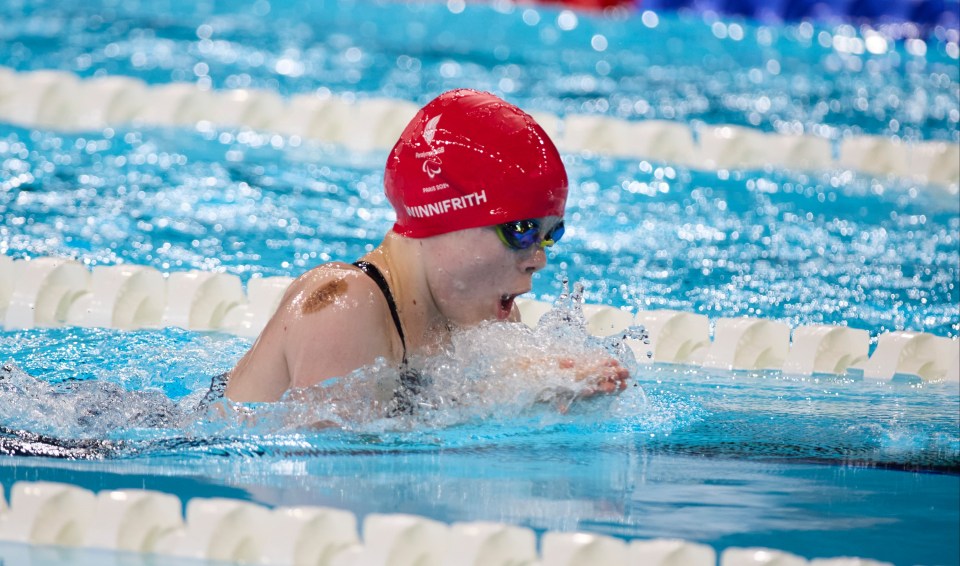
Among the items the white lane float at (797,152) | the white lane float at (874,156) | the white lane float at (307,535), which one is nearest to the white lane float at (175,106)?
the white lane float at (797,152)

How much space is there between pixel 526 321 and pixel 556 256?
0.98 meters

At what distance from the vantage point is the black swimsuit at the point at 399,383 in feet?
8.76

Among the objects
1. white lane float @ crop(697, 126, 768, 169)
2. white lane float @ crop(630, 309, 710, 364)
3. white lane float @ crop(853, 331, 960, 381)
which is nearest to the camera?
white lane float @ crop(853, 331, 960, 381)

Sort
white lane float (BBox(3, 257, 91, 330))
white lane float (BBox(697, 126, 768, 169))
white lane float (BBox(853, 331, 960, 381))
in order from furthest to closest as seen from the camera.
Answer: white lane float (BBox(697, 126, 768, 169))
white lane float (BBox(3, 257, 91, 330))
white lane float (BBox(853, 331, 960, 381))

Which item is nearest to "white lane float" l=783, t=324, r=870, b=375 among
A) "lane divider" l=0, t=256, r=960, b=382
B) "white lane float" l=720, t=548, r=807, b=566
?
"lane divider" l=0, t=256, r=960, b=382

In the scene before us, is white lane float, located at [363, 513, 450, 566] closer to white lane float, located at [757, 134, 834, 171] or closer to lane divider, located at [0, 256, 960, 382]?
lane divider, located at [0, 256, 960, 382]

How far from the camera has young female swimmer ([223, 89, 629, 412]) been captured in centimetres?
267

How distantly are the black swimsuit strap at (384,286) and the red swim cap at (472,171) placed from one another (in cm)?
12

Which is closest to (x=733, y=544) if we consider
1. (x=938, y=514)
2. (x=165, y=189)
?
(x=938, y=514)

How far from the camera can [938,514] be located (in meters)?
2.65

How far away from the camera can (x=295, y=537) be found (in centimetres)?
241

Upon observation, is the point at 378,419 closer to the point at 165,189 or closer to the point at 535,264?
the point at 535,264

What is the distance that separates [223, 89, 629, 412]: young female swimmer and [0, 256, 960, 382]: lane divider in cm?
128

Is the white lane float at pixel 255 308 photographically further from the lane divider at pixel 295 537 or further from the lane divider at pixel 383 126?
the lane divider at pixel 383 126
